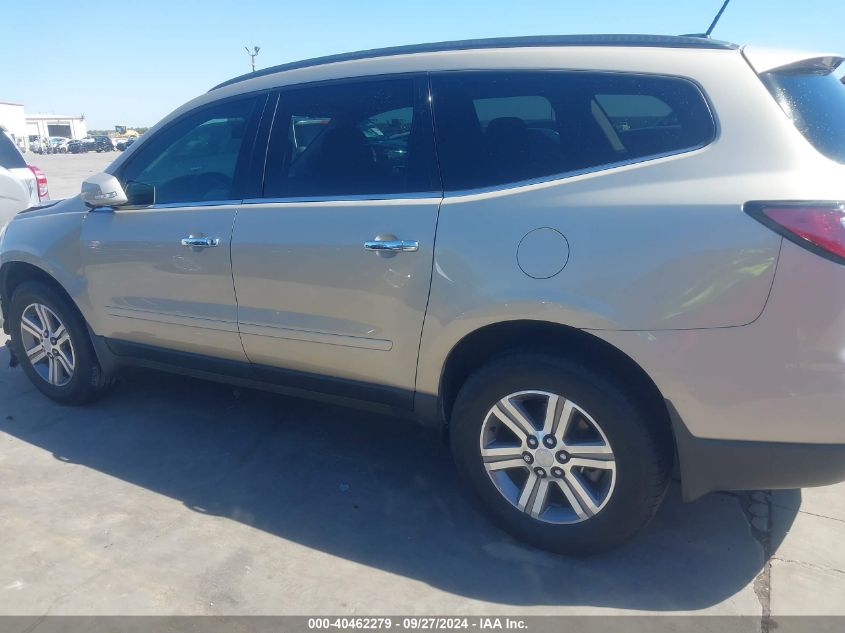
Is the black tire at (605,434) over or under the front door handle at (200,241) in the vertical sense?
under

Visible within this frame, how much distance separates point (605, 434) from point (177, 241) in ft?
7.43

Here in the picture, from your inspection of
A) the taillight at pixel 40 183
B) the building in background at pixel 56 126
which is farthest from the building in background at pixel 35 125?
the taillight at pixel 40 183

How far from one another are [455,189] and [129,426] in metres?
2.50

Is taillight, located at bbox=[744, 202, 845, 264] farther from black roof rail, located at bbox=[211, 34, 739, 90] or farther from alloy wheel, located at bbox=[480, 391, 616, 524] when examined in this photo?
alloy wheel, located at bbox=[480, 391, 616, 524]

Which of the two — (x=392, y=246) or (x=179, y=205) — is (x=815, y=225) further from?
(x=179, y=205)

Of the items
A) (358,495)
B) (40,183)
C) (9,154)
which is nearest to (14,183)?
(9,154)

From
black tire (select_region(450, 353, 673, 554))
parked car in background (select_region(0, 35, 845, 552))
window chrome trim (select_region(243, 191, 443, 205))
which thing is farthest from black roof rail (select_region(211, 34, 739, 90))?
black tire (select_region(450, 353, 673, 554))

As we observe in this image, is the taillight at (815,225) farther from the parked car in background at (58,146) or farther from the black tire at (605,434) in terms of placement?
the parked car in background at (58,146)

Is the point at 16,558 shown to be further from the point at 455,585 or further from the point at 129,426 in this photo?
the point at 455,585

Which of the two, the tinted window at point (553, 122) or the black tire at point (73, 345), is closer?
the tinted window at point (553, 122)

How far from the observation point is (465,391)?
109 inches

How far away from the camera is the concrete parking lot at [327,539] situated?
8.31 feet

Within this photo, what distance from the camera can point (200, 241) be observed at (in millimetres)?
3355

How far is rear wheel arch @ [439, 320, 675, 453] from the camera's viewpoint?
8.20ft
